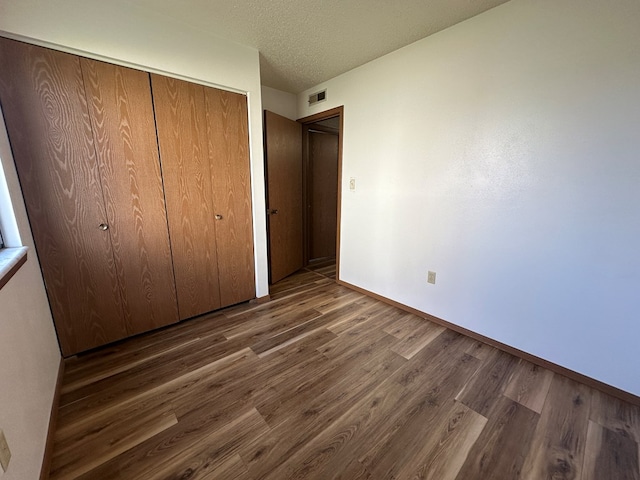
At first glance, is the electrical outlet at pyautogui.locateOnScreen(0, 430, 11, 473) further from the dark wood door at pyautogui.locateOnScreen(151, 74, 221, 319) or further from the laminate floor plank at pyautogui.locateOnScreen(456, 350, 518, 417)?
the laminate floor plank at pyautogui.locateOnScreen(456, 350, 518, 417)

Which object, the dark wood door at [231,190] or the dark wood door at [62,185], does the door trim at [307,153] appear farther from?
the dark wood door at [62,185]

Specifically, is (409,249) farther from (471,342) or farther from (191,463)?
(191,463)

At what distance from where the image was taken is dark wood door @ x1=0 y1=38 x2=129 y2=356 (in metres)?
1.46

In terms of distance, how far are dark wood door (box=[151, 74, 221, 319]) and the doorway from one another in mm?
865

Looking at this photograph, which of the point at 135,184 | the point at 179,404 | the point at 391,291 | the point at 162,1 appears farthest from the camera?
the point at 391,291

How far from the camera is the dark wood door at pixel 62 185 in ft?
4.79

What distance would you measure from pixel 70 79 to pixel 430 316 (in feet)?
10.2

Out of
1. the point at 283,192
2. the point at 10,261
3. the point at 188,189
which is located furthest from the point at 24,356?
the point at 283,192

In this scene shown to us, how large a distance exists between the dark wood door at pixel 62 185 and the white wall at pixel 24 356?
2.6 inches

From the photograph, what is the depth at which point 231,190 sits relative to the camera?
2.29m

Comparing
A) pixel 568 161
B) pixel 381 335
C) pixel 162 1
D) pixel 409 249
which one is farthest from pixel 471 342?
pixel 162 1

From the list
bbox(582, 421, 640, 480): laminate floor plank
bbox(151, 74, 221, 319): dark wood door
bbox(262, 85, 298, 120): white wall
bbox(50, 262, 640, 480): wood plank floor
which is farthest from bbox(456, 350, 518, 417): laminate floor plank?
bbox(262, 85, 298, 120): white wall

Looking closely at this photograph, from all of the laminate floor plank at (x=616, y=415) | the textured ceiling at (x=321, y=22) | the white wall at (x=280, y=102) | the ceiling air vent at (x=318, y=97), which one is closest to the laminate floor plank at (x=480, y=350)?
the laminate floor plank at (x=616, y=415)

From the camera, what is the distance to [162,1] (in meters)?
1.65
